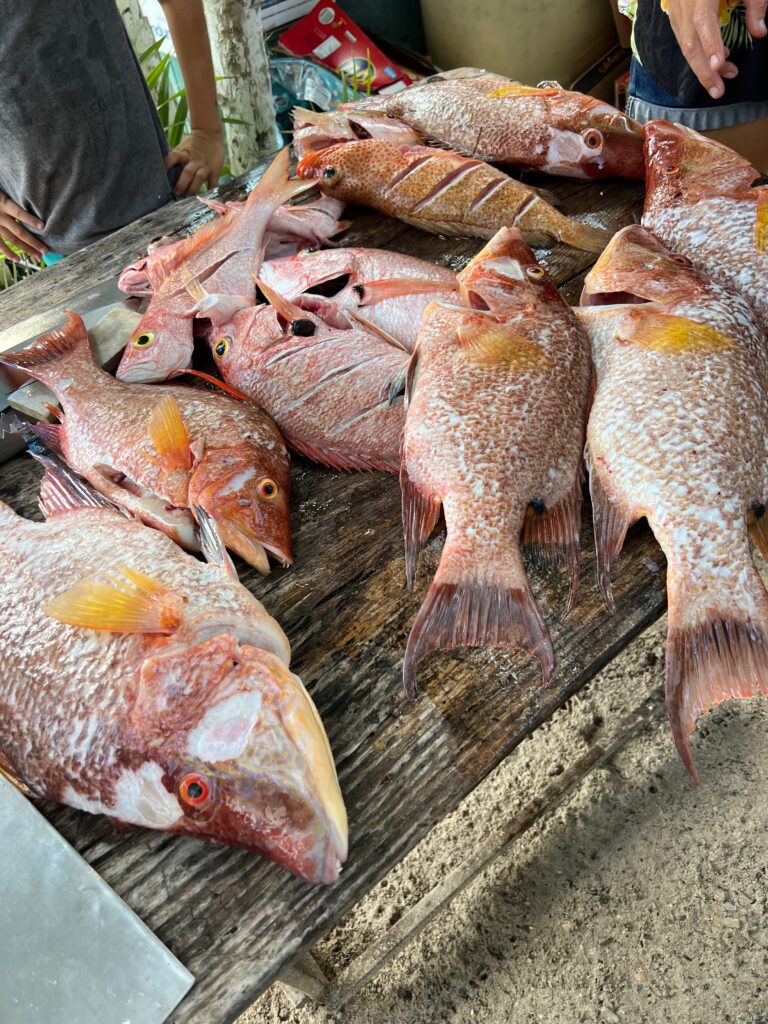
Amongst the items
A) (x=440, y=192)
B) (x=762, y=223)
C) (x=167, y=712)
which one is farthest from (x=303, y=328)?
(x=762, y=223)

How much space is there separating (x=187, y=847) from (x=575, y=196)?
2.26 m

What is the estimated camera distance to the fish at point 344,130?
2716 mm

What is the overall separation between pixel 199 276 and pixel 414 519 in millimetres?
1040

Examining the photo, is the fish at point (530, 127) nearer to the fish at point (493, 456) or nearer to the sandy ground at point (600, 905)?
the fish at point (493, 456)

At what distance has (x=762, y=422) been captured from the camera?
61.9 inches

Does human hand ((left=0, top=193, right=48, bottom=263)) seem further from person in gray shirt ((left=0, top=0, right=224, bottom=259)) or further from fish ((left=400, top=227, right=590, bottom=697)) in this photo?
fish ((left=400, top=227, right=590, bottom=697))

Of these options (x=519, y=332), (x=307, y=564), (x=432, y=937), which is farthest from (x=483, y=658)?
(x=432, y=937)

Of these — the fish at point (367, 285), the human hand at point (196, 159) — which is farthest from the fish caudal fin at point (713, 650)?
the human hand at point (196, 159)

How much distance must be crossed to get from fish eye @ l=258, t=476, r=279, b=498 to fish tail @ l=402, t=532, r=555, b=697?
47 cm

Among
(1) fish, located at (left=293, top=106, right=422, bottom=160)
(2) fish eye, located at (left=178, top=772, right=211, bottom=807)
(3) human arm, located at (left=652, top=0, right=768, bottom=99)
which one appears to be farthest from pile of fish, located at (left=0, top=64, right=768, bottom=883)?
(1) fish, located at (left=293, top=106, right=422, bottom=160)

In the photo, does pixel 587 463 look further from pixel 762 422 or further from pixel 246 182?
pixel 246 182

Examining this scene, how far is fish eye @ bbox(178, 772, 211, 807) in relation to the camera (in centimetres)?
120

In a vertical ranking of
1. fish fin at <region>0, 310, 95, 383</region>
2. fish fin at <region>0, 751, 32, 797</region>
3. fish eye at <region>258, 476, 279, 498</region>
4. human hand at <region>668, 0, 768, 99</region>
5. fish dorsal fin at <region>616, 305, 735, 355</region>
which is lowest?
fish fin at <region>0, 751, 32, 797</region>

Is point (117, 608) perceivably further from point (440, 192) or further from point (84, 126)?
point (84, 126)
